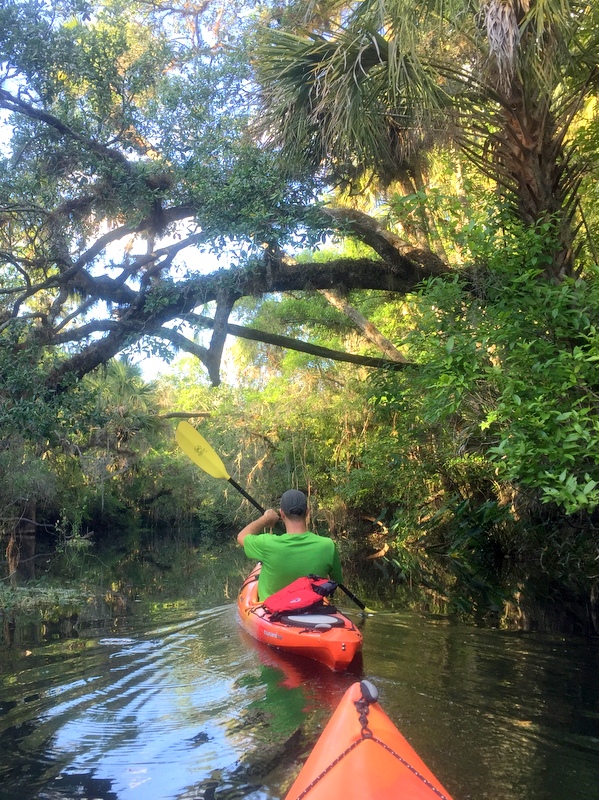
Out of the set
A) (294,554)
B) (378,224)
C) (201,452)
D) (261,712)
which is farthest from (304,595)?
(378,224)

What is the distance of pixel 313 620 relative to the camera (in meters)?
6.22

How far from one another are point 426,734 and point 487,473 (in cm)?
932

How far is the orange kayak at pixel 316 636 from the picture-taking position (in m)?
5.79

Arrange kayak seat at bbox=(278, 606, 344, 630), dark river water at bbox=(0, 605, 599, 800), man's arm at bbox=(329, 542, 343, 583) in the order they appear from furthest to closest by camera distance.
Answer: man's arm at bbox=(329, 542, 343, 583) < kayak seat at bbox=(278, 606, 344, 630) < dark river water at bbox=(0, 605, 599, 800)

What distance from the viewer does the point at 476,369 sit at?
22.2ft

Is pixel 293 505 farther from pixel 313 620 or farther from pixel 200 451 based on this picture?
pixel 200 451

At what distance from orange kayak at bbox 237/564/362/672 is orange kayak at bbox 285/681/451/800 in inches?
112

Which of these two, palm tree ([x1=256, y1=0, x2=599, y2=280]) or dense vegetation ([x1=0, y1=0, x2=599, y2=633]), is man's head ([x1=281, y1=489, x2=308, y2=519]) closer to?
dense vegetation ([x1=0, y1=0, x2=599, y2=633])

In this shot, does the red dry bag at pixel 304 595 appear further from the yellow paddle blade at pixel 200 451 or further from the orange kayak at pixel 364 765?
the orange kayak at pixel 364 765

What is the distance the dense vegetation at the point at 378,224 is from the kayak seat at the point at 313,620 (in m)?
1.98

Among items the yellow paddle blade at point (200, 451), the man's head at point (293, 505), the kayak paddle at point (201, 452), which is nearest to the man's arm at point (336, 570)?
the man's head at point (293, 505)

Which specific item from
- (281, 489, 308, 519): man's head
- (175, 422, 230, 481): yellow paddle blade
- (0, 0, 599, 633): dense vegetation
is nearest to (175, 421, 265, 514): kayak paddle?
(175, 422, 230, 481): yellow paddle blade

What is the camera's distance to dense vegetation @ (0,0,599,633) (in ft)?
22.2

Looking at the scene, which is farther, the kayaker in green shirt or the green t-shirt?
the green t-shirt
